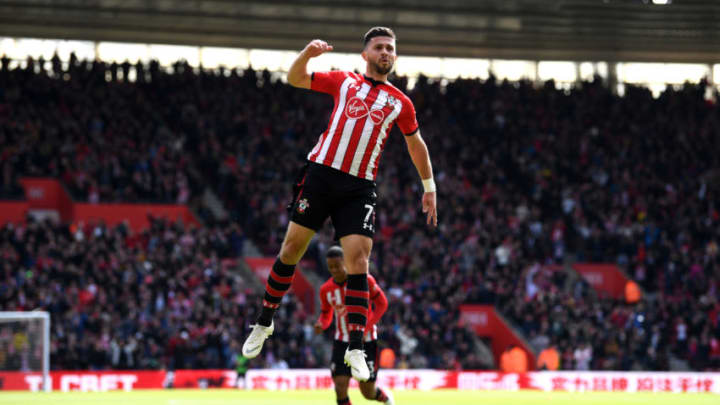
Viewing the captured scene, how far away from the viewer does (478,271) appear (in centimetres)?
3341

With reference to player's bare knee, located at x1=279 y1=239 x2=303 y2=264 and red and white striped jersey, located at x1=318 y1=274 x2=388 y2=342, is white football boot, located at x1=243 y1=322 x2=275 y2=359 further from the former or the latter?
red and white striped jersey, located at x1=318 y1=274 x2=388 y2=342

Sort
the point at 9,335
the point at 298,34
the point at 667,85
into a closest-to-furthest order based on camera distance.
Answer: the point at 9,335, the point at 298,34, the point at 667,85

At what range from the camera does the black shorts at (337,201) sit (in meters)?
9.07

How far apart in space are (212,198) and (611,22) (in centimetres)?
1542

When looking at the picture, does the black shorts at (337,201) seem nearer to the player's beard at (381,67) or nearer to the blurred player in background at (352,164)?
the blurred player in background at (352,164)

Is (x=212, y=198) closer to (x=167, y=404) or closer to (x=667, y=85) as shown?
(x=167, y=404)

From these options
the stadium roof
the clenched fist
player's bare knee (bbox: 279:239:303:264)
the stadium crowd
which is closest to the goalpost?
the stadium crowd

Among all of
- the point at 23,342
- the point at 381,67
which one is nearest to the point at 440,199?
the point at 23,342

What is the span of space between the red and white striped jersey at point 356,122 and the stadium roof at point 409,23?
27.0 meters

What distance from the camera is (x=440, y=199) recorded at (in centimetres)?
3581

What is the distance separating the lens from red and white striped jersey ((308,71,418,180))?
9062 millimetres

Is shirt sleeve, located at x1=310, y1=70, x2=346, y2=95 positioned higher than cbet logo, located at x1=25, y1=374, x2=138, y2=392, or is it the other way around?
shirt sleeve, located at x1=310, y1=70, x2=346, y2=95

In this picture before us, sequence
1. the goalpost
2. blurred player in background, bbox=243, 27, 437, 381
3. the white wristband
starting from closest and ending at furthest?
blurred player in background, bbox=243, 27, 437, 381
the white wristband
the goalpost

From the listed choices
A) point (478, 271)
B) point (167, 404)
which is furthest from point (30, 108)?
point (167, 404)
